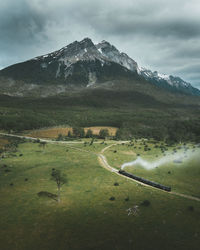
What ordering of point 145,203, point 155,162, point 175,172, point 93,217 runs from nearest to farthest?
point 93,217 < point 145,203 < point 175,172 < point 155,162

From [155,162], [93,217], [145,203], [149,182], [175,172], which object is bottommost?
[93,217]

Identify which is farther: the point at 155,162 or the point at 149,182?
the point at 155,162

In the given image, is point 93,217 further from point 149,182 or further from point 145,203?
point 149,182

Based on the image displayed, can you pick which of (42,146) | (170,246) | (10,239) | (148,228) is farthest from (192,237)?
(42,146)

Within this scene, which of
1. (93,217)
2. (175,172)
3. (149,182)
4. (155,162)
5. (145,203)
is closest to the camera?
(93,217)

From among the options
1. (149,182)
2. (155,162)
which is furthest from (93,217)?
(155,162)

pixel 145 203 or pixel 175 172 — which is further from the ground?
pixel 175 172

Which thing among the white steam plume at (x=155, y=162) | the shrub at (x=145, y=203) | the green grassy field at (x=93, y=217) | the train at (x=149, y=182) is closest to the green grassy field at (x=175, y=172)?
the white steam plume at (x=155, y=162)

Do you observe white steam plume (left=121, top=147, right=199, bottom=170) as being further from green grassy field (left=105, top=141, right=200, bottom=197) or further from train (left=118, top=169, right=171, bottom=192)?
train (left=118, top=169, right=171, bottom=192)
